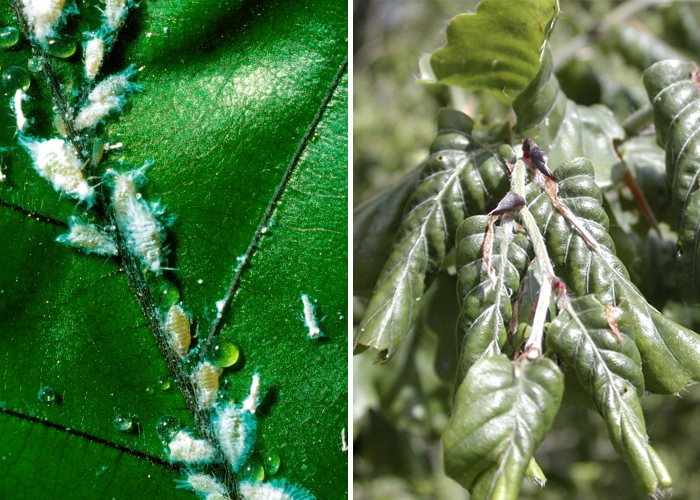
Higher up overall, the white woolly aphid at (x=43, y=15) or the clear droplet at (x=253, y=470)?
the white woolly aphid at (x=43, y=15)

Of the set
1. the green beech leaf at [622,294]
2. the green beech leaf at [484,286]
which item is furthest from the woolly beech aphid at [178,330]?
the green beech leaf at [622,294]

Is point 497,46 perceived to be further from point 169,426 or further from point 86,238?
point 169,426

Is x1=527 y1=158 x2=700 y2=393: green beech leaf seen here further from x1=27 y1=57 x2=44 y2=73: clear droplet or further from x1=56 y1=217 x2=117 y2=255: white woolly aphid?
x1=27 y1=57 x2=44 y2=73: clear droplet

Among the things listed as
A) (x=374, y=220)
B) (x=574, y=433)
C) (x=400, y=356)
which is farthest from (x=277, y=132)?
(x=574, y=433)

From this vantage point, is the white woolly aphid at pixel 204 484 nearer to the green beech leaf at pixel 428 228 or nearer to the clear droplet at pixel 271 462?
the clear droplet at pixel 271 462

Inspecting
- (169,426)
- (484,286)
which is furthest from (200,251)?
(484,286)

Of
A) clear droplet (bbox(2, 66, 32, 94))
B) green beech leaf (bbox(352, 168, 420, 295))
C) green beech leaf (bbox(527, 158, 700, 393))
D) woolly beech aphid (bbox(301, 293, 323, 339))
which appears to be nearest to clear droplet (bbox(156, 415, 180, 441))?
woolly beech aphid (bbox(301, 293, 323, 339))

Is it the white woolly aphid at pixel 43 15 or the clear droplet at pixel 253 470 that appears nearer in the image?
the white woolly aphid at pixel 43 15

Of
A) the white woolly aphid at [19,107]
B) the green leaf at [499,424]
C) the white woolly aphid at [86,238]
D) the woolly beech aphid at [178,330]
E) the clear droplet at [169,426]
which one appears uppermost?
the white woolly aphid at [19,107]
